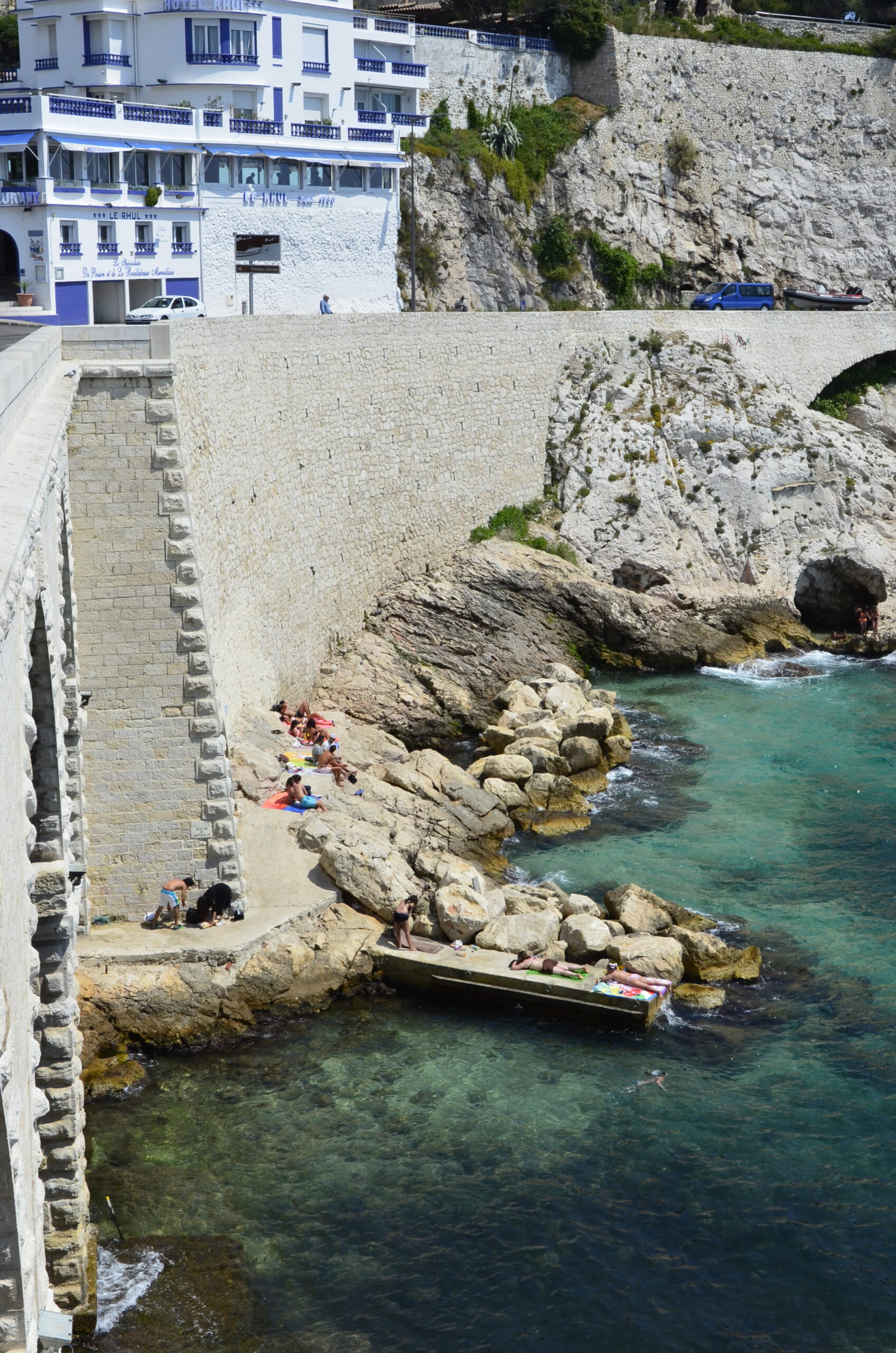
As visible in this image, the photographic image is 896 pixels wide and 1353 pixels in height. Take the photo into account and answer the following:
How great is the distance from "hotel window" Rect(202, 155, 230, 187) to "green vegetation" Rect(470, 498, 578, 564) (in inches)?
445

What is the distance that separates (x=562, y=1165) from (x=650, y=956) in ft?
13.6

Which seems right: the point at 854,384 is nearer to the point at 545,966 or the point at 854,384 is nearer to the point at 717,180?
the point at 717,180

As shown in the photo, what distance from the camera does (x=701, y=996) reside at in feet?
61.0

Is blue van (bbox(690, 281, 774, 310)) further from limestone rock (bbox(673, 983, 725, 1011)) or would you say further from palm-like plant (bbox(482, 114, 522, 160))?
limestone rock (bbox(673, 983, 725, 1011))

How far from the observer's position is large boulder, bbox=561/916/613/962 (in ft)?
63.0

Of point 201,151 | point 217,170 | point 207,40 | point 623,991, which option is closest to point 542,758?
point 623,991

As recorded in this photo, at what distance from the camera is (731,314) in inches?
1652

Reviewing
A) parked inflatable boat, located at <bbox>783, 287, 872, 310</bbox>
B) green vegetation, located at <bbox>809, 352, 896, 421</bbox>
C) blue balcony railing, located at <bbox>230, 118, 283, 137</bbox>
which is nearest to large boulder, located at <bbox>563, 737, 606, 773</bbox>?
blue balcony railing, located at <bbox>230, 118, 283, 137</bbox>

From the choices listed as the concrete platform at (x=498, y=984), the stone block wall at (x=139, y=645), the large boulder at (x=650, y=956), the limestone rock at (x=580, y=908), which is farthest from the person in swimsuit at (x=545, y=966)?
the stone block wall at (x=139, y=645)

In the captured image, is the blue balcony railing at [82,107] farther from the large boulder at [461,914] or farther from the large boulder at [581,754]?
the large boulder at [461,914]

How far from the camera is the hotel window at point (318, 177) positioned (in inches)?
1554

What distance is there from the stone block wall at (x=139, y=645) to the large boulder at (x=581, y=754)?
359 inches

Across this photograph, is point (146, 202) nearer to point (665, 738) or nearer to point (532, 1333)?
point (665, 738)

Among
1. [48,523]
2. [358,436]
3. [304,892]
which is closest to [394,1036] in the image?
[304,892]
